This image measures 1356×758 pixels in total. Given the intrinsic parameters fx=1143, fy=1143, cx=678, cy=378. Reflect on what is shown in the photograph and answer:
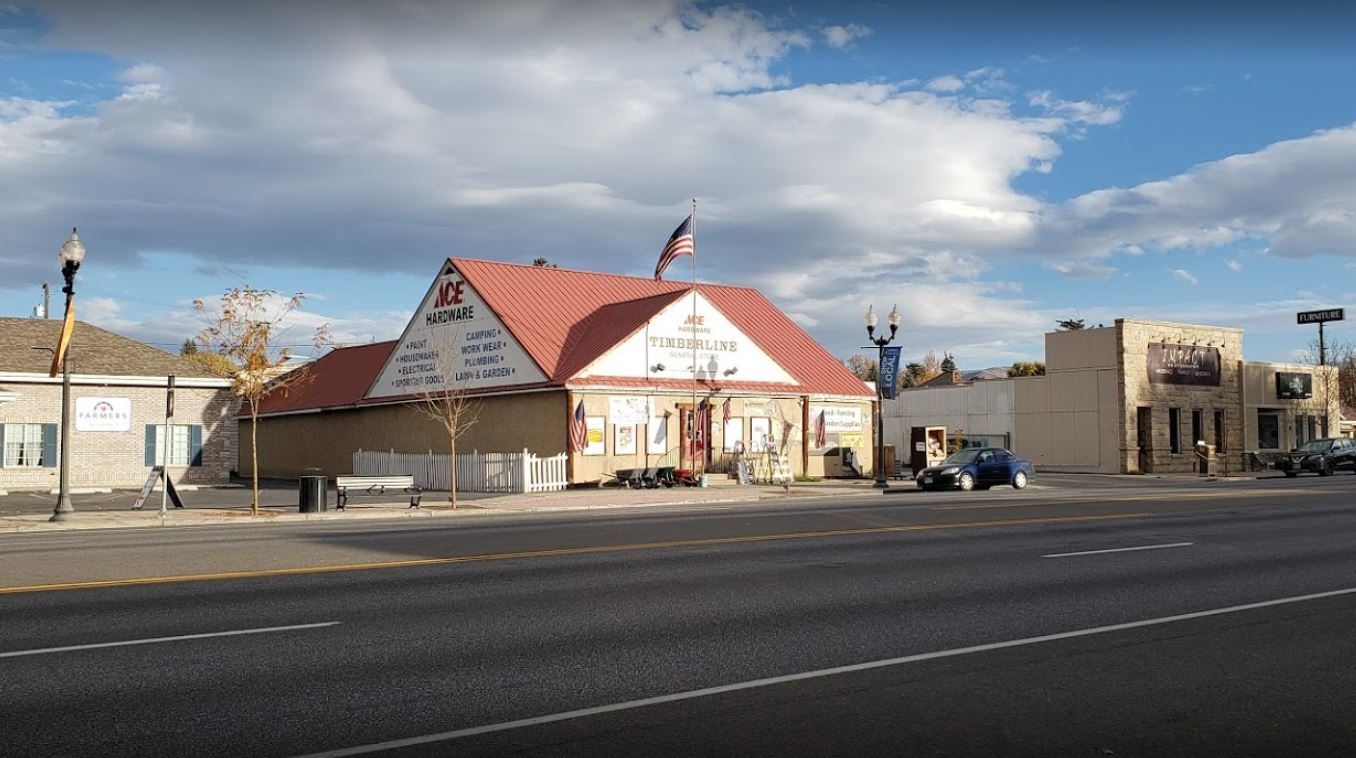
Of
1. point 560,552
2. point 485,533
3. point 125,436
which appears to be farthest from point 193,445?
point 560,552

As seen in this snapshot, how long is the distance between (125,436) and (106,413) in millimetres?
1008

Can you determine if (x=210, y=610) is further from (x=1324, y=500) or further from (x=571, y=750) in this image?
(x=1324, y=500)

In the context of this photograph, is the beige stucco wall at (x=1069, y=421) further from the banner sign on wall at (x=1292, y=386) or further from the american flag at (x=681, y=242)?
the american flag at (x=681, y=242)

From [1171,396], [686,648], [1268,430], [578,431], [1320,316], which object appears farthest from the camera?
[1320,316]

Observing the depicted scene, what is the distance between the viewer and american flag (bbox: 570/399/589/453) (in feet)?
117

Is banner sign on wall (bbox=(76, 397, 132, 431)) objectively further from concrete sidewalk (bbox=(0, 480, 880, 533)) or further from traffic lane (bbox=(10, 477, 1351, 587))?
traffic lane (bbox=(10, 477, 1351, 587))

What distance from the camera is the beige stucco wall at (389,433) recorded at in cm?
3712

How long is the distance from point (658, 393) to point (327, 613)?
89.4 feet

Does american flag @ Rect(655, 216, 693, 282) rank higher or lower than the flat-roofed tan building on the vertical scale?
higher

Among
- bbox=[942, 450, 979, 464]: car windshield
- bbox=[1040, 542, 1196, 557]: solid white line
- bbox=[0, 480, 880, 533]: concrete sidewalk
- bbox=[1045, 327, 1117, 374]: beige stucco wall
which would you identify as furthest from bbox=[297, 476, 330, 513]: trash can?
bbox=[1045, 327, 1117, 374]: beige stucco wall

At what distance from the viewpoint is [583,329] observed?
135 ft

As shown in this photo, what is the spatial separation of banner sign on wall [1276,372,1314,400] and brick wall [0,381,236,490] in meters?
50.4

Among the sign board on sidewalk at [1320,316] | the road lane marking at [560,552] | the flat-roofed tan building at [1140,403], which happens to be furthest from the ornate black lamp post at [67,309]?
the sign board on sidewalk at [1320,316]

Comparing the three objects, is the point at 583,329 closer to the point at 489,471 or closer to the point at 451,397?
the point at 451,397
